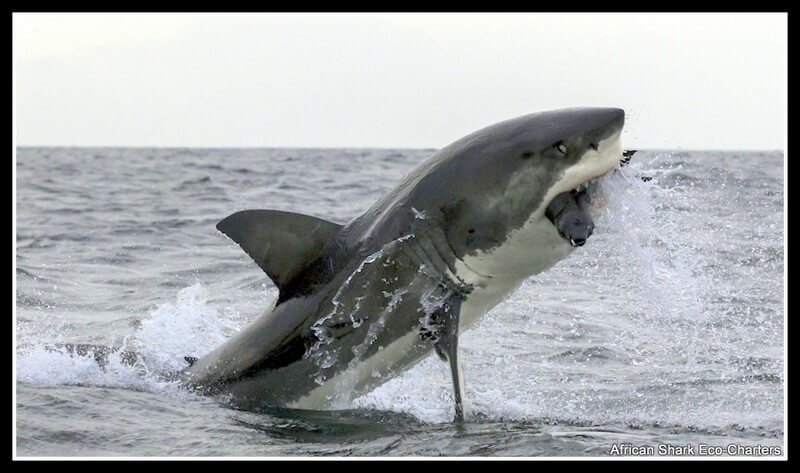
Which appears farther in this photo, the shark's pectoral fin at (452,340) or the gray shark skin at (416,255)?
the shark's pectoral fin at (452,340)

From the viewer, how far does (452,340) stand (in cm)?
679

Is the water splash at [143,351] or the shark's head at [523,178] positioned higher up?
the shark's head at [523,178]

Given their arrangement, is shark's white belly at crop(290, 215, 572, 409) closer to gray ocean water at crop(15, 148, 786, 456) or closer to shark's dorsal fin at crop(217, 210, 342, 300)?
gray ocean water at crop(15, 148, 786, 456)

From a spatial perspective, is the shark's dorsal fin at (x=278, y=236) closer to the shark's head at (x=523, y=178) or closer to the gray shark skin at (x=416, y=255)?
the gray shark skin at (x=416, y=255)

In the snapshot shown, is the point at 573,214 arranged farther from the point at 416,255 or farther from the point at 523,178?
the point at 416,255

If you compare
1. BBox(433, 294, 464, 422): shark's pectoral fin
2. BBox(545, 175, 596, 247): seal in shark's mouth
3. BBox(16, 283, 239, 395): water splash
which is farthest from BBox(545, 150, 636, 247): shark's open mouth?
BBox(16, 283, 239, 395): water splash

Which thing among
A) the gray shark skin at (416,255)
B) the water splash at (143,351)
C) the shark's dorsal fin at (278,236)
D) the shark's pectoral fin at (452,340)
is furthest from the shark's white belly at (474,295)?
the water splash at (143,351)

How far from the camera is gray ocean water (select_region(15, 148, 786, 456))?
6.80 metres

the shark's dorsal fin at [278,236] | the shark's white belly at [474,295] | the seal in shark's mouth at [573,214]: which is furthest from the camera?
the shark's dorsal fin at [278,236]

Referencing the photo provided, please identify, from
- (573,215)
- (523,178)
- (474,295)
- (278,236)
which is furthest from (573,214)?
(278,236)

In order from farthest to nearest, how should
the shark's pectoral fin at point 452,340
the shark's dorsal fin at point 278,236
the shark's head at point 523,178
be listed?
→ the shark's dorsal fin at point 278,236, the shark's pectoral fin at point 452,340, the shark's head at point 523,178

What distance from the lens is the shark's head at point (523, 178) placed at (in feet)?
21.0

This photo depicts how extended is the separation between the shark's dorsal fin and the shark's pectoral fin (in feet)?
3.21

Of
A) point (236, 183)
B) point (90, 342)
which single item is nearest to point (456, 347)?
point (90, 342)
